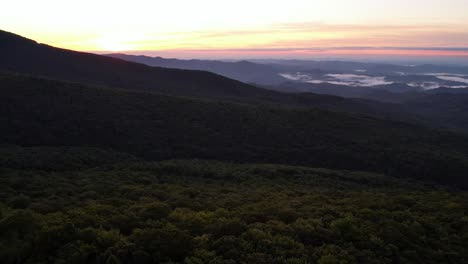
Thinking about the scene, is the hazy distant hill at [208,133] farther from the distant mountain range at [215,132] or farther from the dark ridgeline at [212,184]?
the dark ridgeline at [212,184]

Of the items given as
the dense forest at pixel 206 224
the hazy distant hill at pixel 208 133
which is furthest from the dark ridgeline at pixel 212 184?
the hazy distant hill at pixel 208 133

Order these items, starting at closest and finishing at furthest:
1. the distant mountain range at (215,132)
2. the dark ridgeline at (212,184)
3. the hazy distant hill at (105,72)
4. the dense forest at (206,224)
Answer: the dense forest at (206,224) → the dark ridgeline at (212,184) → the distant mountain range at (215,132) → the hazy distant hill at (105,72)

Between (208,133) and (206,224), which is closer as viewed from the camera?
(206,224)

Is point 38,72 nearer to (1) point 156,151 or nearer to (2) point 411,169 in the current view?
(1) point 156,151

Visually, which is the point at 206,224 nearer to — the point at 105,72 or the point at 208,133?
the point at 208,133

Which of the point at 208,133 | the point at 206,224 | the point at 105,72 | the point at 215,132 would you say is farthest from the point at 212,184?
the point at 105,72

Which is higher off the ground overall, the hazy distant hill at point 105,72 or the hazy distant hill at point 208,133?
the hazy distant hill at point 105,72

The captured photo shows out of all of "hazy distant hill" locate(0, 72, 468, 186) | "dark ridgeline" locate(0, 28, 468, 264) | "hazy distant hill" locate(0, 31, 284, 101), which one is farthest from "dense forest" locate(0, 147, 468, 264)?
"hazy distant hill" locate(0, 31, 284, 101)

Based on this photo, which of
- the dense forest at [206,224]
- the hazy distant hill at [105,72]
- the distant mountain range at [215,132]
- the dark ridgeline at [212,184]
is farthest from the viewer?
the hazy distant hill at [105,72]

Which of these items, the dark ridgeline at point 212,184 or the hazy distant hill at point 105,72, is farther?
the hazy distant hill at point 105,72
